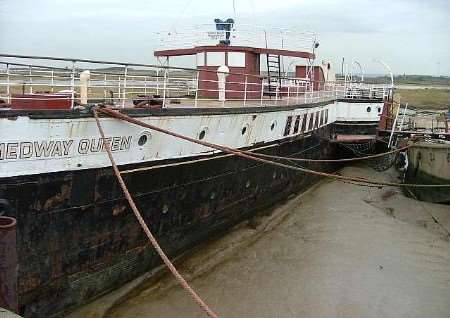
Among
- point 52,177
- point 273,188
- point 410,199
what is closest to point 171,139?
point 52,177

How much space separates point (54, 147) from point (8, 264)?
1.93m

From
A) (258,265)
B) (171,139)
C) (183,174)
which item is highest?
(171,139)

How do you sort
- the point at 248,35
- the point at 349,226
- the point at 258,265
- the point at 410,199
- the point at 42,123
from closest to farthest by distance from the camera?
the point at 42,123 < the point at 258,265 < the point at 349,226 < the point at 248,35 < the point at 410,199

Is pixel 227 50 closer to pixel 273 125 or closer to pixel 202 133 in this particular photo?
pixel 273 125

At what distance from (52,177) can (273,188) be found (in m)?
7.64

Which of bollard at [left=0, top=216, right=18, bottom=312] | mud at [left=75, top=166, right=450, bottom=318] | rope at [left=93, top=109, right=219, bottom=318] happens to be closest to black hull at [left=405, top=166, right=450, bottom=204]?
mud at [left=75, top=166, right=450, bottom=318]

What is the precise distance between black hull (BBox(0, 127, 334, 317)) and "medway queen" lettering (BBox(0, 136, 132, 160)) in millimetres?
327

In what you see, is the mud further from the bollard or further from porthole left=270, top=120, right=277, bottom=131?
porthole left=270, top=120, right=277, bottom=131

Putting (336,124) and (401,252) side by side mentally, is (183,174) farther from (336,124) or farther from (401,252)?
(336,124)

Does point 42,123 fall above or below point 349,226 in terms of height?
above

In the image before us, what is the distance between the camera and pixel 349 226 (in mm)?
12820

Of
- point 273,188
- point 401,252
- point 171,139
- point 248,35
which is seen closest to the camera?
point 171,139

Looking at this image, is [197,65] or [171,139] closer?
[171,139]

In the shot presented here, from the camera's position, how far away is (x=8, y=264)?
231 inches
